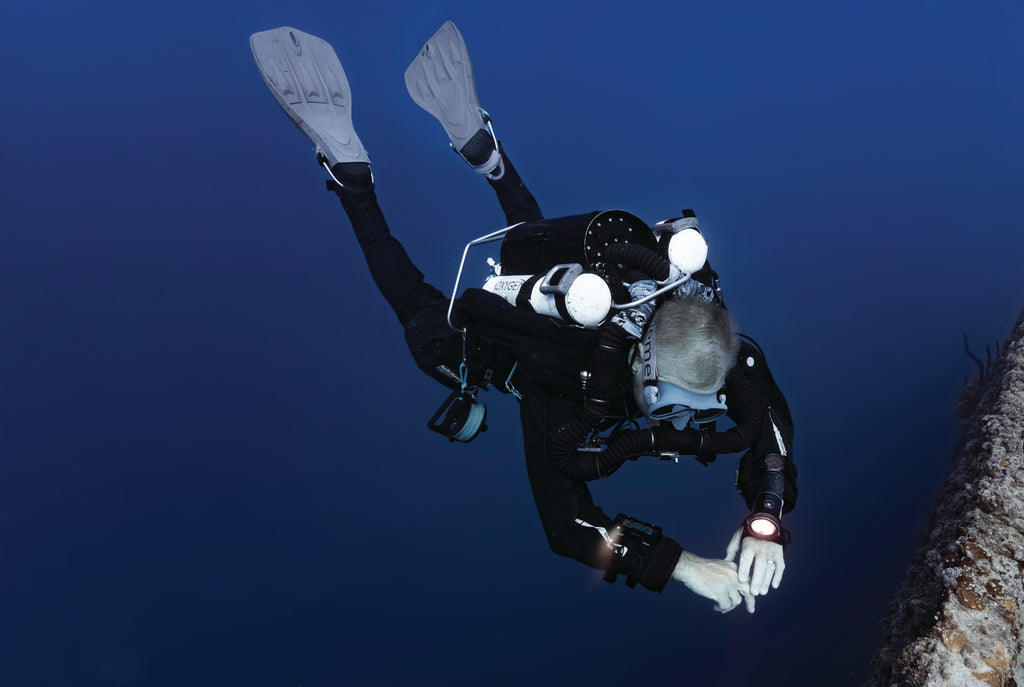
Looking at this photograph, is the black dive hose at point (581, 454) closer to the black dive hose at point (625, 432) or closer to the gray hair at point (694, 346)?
the black dive hose at point (625, 432)

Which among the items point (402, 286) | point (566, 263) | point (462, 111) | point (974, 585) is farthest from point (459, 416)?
point (974, 585)

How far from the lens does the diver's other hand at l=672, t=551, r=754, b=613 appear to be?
7.64 ft

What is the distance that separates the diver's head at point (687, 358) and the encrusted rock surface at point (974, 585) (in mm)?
1645

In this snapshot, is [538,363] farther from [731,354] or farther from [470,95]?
[470,95]

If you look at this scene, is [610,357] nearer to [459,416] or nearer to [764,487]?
[764,487]

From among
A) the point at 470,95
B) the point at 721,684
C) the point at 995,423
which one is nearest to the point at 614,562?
the point at 995,423

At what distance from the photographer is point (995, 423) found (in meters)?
3.62

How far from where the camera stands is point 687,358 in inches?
83.2

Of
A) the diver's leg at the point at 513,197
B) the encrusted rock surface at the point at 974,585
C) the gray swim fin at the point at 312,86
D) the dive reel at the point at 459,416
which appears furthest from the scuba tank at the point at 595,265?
the encrusted rock surface at the point at 974,585

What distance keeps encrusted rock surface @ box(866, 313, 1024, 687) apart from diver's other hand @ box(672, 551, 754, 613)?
0.95m

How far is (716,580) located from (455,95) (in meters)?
4.15

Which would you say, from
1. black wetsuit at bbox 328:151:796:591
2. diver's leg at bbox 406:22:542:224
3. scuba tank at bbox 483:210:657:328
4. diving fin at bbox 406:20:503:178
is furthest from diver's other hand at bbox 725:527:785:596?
diving fin at bbox 406:20:503:178

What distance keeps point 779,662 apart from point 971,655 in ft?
16.8

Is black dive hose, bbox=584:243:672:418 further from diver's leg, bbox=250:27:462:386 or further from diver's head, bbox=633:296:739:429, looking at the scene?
diver's leg, bbox=250:27:462:386
